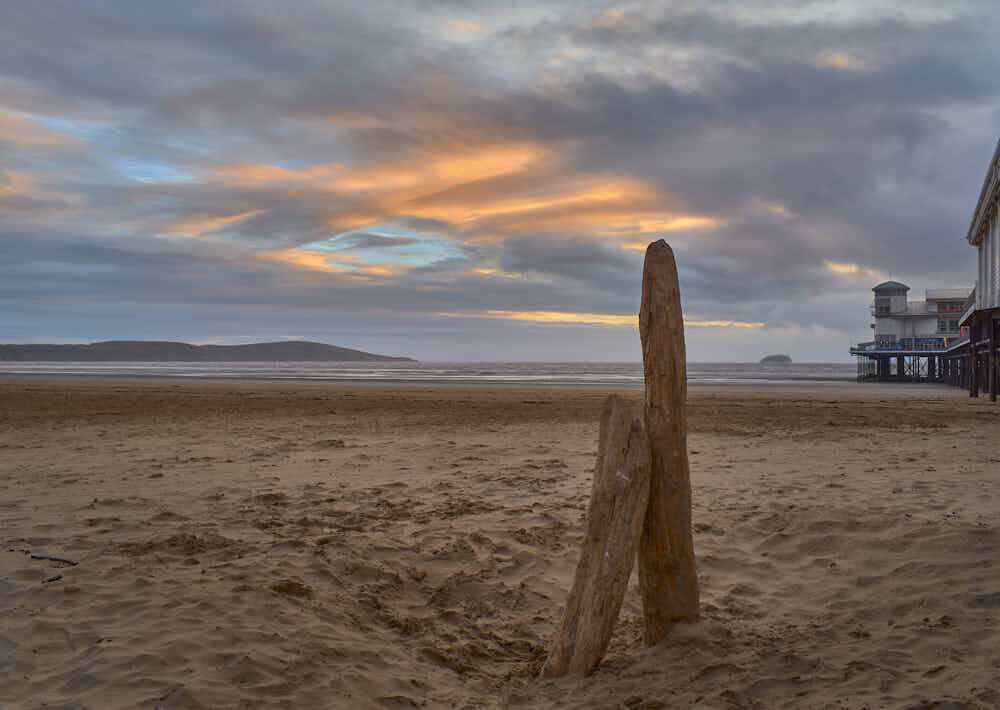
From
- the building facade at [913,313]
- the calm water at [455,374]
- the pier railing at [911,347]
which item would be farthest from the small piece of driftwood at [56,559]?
the building facade at [913,313]

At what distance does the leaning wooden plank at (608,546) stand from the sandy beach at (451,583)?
21cm

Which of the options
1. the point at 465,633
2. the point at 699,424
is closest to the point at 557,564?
the point at 465,633

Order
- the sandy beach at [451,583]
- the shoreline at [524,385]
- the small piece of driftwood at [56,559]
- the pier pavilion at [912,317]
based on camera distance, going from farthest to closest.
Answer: the pier pavilion at [912,317], the shoreline at [524,385], the small piece of driftwood at [56,559], the sandy beach at [451,583]

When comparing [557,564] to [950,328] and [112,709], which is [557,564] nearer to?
[112,709]

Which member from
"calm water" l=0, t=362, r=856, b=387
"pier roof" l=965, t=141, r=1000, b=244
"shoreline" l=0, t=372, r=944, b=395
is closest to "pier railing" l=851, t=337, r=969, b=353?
"calm water" l=0, t=362, r=856, b=387

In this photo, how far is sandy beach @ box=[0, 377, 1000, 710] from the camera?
4125mm

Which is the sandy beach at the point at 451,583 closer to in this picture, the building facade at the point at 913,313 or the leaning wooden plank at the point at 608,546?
the leaning wooden plank at the point at 608,546

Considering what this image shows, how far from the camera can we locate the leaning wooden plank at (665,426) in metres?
4.64

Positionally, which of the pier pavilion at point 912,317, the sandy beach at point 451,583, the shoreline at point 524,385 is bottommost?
the sandy beach at point 451,583

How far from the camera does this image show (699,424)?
53.1 ft

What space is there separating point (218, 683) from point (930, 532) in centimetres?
587

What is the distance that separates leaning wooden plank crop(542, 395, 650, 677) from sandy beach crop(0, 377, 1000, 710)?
0.21 meters

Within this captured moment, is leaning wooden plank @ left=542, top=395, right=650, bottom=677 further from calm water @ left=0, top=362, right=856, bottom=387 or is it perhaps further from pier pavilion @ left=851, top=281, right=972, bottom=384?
pier pavilion @ left=851, top=281, right=972, bottom=384

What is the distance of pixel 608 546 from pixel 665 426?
2.84ft
